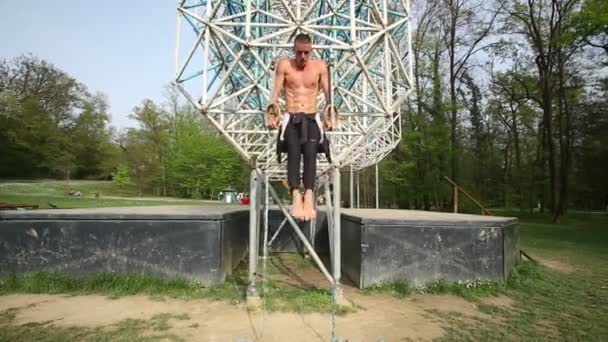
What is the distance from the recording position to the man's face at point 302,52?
464 centimetres

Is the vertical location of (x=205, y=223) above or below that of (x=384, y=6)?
below

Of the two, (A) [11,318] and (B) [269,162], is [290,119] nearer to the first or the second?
(B) [269,162]

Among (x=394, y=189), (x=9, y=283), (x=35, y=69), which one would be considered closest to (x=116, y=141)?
(x=35, y=69)

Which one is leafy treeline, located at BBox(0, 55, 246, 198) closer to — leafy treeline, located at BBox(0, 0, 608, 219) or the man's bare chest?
leafy treeline, located at BBox(0, 0, 608, 219)

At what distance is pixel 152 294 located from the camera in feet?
27.0

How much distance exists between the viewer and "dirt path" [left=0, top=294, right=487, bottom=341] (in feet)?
20.4

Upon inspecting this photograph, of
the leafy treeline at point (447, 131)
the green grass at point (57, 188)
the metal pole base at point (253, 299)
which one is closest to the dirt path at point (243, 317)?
the metal pole base at point (253, 299)

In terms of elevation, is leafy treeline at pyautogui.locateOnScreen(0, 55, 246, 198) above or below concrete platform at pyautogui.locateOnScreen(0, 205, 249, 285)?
above

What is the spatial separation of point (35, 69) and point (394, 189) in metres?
48.3

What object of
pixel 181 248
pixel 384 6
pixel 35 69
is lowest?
pixel 181 248

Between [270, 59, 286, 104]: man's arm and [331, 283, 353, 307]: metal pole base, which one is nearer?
[270, 59, 286, 104]: man's arm

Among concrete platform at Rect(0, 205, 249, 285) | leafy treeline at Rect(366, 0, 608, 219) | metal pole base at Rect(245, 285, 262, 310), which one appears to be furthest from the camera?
leafy treeline at Rect(366, 0, 608, 219)

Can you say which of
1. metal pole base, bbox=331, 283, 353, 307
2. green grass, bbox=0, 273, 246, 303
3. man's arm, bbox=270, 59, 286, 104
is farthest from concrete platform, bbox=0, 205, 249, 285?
man's arm, bbox=270, 59, 286, 104

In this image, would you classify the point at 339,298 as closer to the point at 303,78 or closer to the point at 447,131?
the point at 303,78
